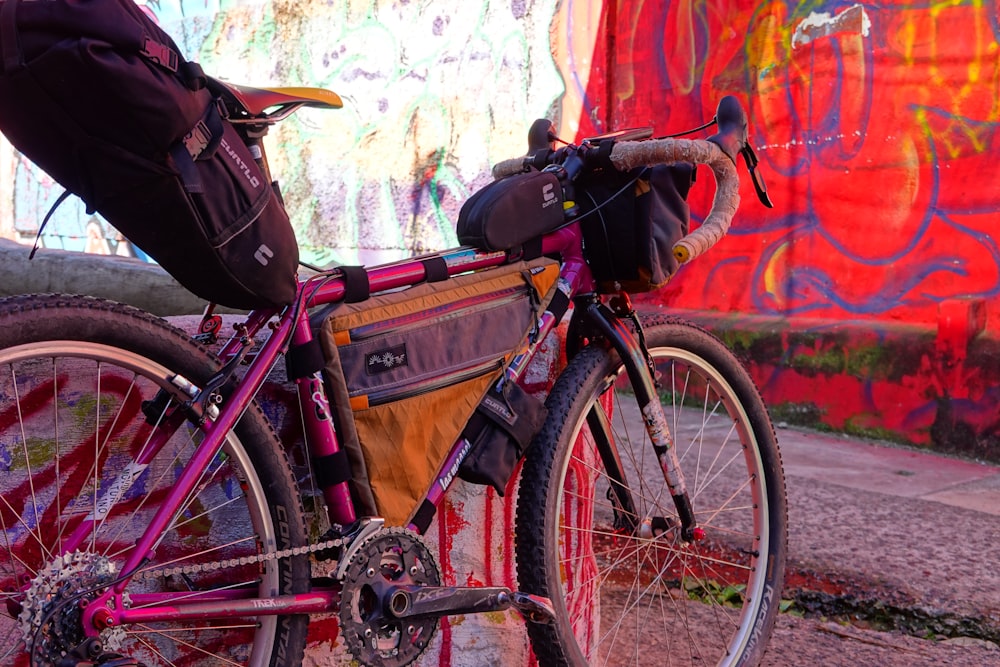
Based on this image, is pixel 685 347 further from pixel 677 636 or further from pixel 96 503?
pixel 96 503

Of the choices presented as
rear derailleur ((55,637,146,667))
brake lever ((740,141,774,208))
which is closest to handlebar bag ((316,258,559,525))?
rear derailleur ((55,637,146,667))

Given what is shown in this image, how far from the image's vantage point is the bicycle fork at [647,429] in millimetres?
2174

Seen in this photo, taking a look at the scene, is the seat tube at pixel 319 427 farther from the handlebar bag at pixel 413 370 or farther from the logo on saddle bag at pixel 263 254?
the logo on saddle bag at pixel 263 254

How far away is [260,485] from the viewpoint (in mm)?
1707

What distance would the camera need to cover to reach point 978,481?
410 centimetres

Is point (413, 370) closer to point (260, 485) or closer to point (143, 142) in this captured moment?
point (260, 485)

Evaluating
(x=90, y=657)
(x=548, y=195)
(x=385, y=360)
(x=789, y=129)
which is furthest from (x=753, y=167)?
(x=789, y=129)

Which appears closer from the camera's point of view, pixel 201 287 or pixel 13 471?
pixel 201 287

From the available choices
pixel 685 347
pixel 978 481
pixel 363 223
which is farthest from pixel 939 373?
pixel 363 223

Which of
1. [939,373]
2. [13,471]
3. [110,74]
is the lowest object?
[939,373]

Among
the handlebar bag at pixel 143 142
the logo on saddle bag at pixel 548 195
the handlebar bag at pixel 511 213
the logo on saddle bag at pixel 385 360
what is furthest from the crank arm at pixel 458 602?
the logo on saddle bag at pixel 548 195

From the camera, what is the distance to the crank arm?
179cm

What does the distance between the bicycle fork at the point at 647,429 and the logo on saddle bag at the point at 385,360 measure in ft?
1.73

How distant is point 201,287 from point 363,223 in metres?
7.24
